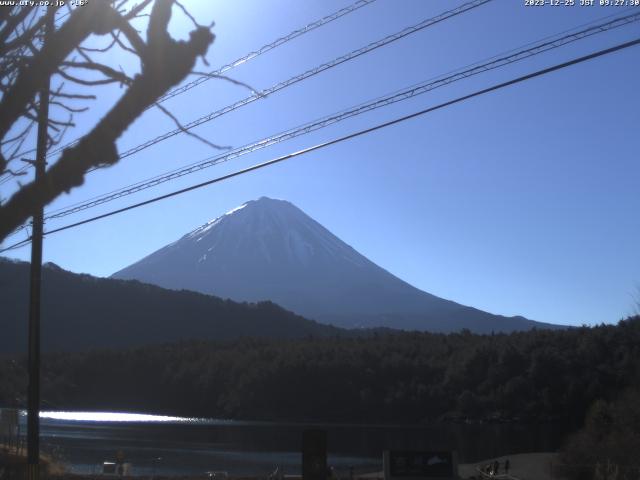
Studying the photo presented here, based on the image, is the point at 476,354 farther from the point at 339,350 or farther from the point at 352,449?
the point at 352,449

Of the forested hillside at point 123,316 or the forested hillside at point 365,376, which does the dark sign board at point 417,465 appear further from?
the forested hillside at point 123,316

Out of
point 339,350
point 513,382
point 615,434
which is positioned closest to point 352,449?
point 513,382

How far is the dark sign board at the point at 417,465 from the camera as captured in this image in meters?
23.2

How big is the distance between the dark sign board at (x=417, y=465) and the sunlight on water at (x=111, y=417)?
287 feet

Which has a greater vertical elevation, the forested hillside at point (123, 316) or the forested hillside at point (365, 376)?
the forested hillside at point (123, 316)

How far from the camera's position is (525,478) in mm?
45906

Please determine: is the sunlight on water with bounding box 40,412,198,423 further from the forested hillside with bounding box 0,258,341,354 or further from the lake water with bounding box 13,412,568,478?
the forested hillside with bounding box 0,258,341,354

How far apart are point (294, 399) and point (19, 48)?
107 metres

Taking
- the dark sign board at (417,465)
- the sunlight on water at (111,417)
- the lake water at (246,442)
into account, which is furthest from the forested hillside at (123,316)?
the dark sign board at (417,465)

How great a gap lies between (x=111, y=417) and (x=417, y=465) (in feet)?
323

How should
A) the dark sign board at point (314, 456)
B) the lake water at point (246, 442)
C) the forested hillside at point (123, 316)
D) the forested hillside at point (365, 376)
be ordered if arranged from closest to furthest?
the dark sign board at point (314, 456)
the lake water at point (246, 442)
the forested hillside at point (365, 376)
the forested hillside at point (123, 316)

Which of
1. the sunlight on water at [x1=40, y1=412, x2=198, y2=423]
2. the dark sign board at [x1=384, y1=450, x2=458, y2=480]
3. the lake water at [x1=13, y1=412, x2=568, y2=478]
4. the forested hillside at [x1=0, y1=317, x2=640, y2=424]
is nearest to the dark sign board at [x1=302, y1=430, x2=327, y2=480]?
the dark sign board at [x1=384, y1=450, x2=458, y2=480]

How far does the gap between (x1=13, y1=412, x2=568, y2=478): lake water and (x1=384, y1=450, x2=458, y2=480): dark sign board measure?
2365 centimetres

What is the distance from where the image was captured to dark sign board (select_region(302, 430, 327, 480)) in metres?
12.9
